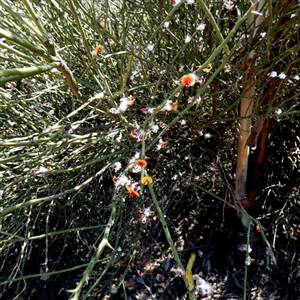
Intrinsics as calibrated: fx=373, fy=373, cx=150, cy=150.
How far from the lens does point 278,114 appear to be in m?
1.47

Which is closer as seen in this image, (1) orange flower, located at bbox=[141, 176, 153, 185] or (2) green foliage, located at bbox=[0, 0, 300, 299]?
(1) orange flower, located at bbox=[141, 176, 153, 185]

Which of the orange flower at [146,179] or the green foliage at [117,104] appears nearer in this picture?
the orange flower at [146,179]

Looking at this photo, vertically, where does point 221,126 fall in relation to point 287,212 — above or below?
above

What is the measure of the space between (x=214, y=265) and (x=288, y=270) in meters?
0.38

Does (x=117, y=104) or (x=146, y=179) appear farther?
(x=117, y=104)

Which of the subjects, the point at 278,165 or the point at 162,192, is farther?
the point at 278,165

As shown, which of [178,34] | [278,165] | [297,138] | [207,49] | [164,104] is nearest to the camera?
[164,104]

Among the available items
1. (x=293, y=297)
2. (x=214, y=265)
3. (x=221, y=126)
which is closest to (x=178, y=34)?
(x=221, y=126)

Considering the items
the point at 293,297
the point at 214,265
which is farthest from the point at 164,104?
the point at 293,297

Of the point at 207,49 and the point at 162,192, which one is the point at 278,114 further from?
the point at 162,192

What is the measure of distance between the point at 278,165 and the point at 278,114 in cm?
71

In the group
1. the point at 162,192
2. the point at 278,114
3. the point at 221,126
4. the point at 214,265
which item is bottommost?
the point at 214,265

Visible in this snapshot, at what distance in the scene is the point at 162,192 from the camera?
197 centimetres

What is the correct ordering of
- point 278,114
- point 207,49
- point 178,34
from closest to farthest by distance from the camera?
point 278,114 → point 207,49 → point 178,34
